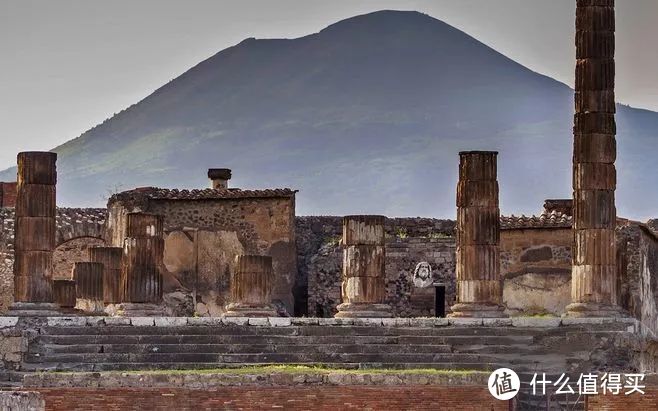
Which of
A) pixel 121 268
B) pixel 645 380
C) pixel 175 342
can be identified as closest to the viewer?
pixel 645 380

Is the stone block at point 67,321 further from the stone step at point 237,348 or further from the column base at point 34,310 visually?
the column base at point 34,310

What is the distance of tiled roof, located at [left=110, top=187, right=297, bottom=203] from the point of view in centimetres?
4678

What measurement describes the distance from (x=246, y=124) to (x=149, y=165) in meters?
8.33

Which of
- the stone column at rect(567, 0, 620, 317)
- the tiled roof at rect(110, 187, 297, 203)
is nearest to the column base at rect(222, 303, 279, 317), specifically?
the stone column at rect(567, 0, 620, 317)

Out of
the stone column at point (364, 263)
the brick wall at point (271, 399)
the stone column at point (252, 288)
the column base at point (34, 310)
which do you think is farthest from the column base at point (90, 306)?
the brick wall at point (271, 399)

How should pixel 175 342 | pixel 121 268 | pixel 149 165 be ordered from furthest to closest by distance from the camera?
pixel 149 165 < pixel 121 268 < pixel 175 342

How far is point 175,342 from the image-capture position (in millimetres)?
36125

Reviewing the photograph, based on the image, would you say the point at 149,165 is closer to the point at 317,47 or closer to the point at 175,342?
the point at 317,47

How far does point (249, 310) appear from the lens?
40.2 meters

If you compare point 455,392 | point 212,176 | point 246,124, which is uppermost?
point 246,124

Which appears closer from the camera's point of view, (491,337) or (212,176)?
(491,337)

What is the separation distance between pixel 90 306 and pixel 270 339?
314 inches

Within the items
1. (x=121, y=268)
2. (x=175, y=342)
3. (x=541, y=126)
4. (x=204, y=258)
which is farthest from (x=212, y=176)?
(x=541, y=126)

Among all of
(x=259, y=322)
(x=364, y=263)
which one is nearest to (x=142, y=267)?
(x=364, y=263)
